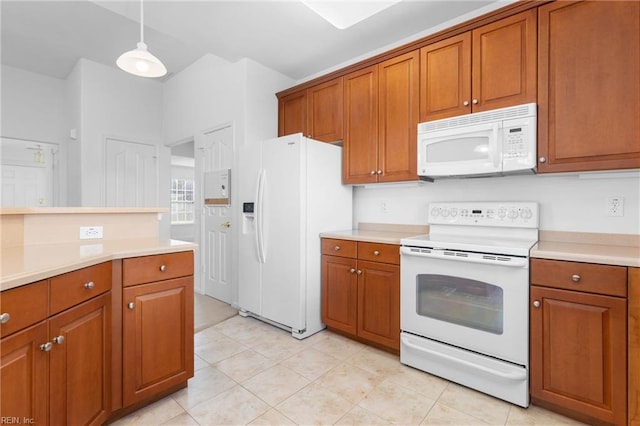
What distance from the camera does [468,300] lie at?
199 cm

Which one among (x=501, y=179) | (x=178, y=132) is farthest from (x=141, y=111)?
(x=501, y=179)

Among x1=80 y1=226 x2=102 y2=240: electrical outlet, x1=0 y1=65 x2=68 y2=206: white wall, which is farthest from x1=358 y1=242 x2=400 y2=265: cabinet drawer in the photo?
x1=0 y1=65 x2=68 y2=206: white wall

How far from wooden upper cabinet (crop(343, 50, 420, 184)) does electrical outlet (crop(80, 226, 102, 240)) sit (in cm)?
198

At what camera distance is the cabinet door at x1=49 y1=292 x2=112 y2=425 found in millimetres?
1243

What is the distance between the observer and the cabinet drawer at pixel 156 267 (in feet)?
5.33

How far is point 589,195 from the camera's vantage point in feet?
6.69

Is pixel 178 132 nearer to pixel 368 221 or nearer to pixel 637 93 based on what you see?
pixel 368 221

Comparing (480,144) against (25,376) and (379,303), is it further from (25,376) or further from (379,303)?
(25,376)

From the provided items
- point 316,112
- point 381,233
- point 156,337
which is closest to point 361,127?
point 316,112

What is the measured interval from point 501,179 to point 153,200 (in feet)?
15.1

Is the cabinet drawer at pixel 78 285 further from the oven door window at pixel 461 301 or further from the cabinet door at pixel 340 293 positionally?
the oven door window at pixel 461 301

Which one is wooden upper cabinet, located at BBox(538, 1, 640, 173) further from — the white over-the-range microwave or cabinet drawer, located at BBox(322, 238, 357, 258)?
cabinet drawer, located at BBox(322, 238, 357, 258)

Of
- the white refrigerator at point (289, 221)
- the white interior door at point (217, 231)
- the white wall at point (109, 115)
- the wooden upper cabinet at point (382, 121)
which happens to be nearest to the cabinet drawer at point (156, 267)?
the white refrigerator at point (289, 221)

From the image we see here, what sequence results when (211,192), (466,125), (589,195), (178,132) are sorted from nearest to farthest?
(589,195), (466,125), (211,192), (178,132)
